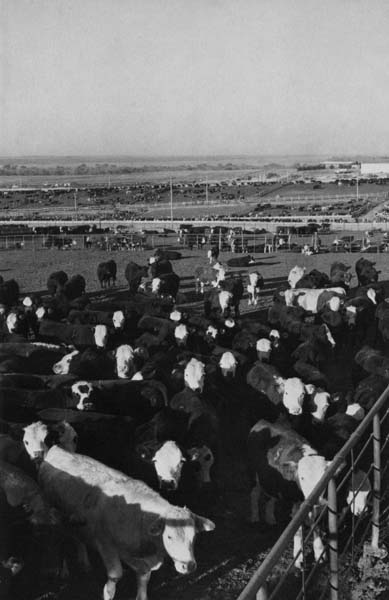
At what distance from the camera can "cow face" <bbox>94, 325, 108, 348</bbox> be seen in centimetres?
1319

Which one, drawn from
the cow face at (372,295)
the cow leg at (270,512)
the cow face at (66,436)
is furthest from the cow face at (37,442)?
the cow face at (372,295)

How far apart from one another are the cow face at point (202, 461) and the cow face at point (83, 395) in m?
2.25

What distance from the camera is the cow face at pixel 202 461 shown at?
743 centimetres

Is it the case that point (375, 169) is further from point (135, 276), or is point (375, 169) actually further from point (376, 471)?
point (376, 471)

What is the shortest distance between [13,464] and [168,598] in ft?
8.01

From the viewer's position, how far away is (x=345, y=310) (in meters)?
15.4

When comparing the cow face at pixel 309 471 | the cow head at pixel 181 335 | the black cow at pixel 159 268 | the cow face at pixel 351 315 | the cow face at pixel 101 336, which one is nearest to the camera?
the cow face at pixel 309 471

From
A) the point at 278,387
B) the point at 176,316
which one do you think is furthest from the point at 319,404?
the point at 176,316

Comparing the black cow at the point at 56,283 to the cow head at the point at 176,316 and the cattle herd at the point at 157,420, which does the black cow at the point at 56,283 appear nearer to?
the cattle herd at the point at 157,420

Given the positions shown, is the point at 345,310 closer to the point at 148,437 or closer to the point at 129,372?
the point at 129,372

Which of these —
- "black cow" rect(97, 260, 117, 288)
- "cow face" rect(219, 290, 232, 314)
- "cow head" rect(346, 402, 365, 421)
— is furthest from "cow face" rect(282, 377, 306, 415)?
"black cow" rect(97, 260, 117, 288)

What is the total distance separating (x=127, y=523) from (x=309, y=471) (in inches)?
73.8

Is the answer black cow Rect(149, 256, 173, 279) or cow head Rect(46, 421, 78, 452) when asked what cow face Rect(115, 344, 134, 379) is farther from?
black cow Rect(149, 256, 173, 279)

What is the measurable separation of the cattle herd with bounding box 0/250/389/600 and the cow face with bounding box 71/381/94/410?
2 cm
